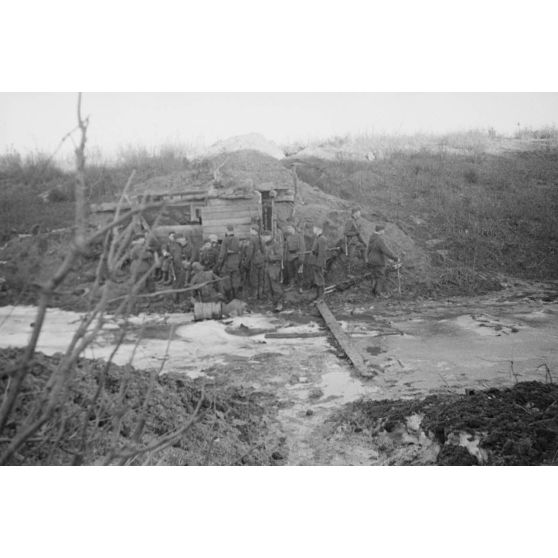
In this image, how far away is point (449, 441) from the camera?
3.74 meters

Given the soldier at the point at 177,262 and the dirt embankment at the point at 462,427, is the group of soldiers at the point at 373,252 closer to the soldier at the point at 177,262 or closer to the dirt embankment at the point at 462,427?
the dirt embankment at the point at 462,427

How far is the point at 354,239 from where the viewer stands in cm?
617

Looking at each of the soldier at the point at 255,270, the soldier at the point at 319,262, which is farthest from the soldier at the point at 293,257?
the soldier at the point at 255,270

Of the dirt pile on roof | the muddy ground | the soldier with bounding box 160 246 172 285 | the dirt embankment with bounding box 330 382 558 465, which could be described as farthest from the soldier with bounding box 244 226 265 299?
the dirt embankment with bounding box 330 382 558 465

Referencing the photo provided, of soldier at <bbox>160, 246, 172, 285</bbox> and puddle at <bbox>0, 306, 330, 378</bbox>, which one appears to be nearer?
puddle at <bbox>0, 306, 330, 378</bbox>

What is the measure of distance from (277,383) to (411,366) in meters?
1.14

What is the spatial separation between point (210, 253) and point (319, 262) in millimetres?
1125

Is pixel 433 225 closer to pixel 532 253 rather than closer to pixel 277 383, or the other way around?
pixel 532 253

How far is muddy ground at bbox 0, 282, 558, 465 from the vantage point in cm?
377

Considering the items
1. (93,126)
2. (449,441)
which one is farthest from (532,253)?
(93,126)

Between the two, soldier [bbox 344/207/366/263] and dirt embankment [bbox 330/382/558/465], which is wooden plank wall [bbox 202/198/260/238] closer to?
soldier [bbox 344/207/366/263]

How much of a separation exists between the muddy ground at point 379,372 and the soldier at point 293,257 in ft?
1.41

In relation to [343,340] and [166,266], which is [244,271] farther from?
[343,340]

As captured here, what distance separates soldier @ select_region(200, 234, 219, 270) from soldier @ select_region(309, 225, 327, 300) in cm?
99
